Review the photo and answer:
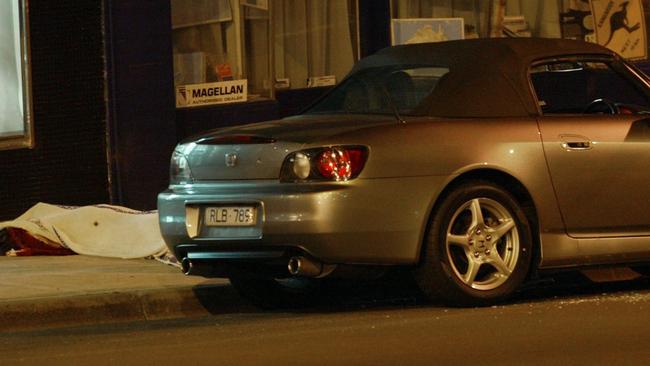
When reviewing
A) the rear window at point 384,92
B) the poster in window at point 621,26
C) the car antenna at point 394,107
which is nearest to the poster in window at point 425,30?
the poster in window at point 621,26

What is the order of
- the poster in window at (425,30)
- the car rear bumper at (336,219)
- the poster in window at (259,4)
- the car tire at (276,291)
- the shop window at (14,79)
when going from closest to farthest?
1. the car rear bumper at (336,219)
2. the car tire at (276,291)
3. the shop window at (14,79)
4. the poster in window at (259,4)
5. the poster in window at (425,30)

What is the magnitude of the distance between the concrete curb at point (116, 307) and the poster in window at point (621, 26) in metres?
6.59

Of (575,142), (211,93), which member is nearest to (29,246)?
(211,93)

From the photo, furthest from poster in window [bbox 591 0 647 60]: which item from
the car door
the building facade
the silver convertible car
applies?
the car door

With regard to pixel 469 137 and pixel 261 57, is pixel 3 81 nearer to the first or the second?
pixel 261 57

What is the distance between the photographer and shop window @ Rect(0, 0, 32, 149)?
1213cm

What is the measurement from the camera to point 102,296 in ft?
28.6

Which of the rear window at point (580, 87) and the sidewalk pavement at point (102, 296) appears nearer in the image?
the sidewalk pavement at point (102, 296)

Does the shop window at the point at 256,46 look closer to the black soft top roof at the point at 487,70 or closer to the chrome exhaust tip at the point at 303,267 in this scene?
the black soft top roof at the point at 487,70

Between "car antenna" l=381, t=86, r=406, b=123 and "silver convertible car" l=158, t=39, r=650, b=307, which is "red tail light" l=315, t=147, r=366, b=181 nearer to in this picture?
"silver convertible car" l=158, t=39, r=650, b=307

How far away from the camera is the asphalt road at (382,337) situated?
6.70 m

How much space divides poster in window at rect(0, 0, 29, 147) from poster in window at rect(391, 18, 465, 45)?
A: 365 centimetres

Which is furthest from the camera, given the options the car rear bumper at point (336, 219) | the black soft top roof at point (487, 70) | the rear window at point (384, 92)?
the rear window at point (384, 92)

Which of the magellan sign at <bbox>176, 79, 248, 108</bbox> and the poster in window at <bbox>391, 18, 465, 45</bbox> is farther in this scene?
the poster in window at <bbox>391, 18, 465, 45</bbox>
